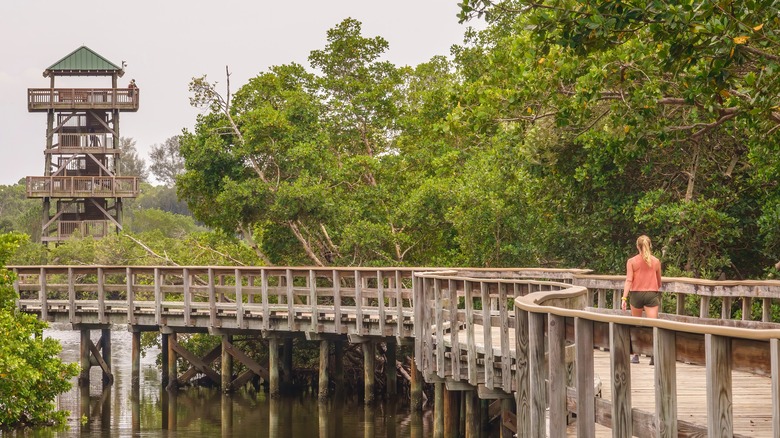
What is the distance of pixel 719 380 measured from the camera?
503 centimetres

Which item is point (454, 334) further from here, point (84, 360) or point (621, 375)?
point (84, 360)

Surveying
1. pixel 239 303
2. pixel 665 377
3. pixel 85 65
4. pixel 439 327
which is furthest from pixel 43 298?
pixel 85 65

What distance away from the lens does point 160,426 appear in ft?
72.1

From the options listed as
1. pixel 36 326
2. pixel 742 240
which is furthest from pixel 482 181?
pixel 36 326

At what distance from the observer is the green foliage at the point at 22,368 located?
16.9 m

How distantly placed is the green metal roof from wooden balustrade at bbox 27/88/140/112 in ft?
5.12

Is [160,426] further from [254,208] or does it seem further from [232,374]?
[254,208]

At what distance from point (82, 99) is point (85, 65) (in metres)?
2.60

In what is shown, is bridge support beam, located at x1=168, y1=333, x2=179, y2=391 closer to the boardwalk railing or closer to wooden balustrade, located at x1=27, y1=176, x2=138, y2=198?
the boardwalk railing

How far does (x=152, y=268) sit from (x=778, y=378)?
21.6m

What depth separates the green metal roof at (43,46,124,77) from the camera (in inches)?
2297

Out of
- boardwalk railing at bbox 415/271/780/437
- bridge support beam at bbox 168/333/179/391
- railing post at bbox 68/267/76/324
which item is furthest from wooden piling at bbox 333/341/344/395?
boardwalk railing at bbox 415/271/780/437

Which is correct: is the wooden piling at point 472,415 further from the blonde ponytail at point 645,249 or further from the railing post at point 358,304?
the blonde ponytail at point 645,249

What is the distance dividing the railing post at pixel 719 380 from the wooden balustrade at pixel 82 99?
54.3 metres
